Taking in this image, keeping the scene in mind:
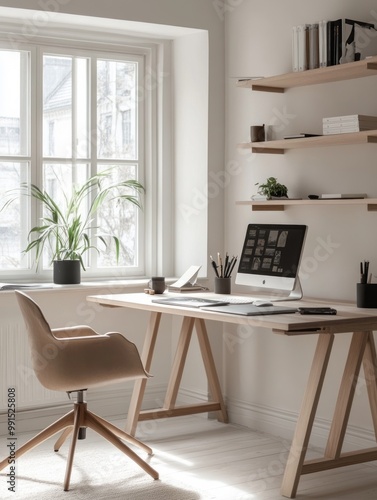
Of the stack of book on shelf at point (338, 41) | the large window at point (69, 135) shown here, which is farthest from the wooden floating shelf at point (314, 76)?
the large window at point (69, 135)

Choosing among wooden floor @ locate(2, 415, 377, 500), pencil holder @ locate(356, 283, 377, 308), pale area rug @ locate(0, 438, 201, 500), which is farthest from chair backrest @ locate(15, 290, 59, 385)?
pencil holder @ locate(356, 283, 377, 308)

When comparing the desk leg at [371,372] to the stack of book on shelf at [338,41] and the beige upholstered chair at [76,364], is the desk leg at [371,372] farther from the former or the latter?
the stack of book on shelf at [338,41]

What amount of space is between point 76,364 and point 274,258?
1212 millimetres

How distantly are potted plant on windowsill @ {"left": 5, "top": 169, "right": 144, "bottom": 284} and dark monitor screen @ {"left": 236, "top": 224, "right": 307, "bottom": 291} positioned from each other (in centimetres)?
83

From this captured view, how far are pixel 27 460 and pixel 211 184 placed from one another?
1.84 meters

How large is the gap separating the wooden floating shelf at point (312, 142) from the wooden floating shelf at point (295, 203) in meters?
0.27

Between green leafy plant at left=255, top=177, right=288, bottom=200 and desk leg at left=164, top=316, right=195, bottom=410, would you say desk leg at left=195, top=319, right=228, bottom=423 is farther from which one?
green leafy plant at left=255, top=177, right=288, bottom=200

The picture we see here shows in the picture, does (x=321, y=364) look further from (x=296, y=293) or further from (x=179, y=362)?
(x=179, y=362)

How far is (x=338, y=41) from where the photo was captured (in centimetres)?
395

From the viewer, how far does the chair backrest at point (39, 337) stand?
3596mm

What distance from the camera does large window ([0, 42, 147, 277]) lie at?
15.8 ft

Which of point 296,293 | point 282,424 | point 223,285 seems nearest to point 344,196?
→ point 296,293

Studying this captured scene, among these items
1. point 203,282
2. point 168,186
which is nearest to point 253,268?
point 203,282

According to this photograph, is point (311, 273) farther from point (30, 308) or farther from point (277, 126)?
point (30, 308)
